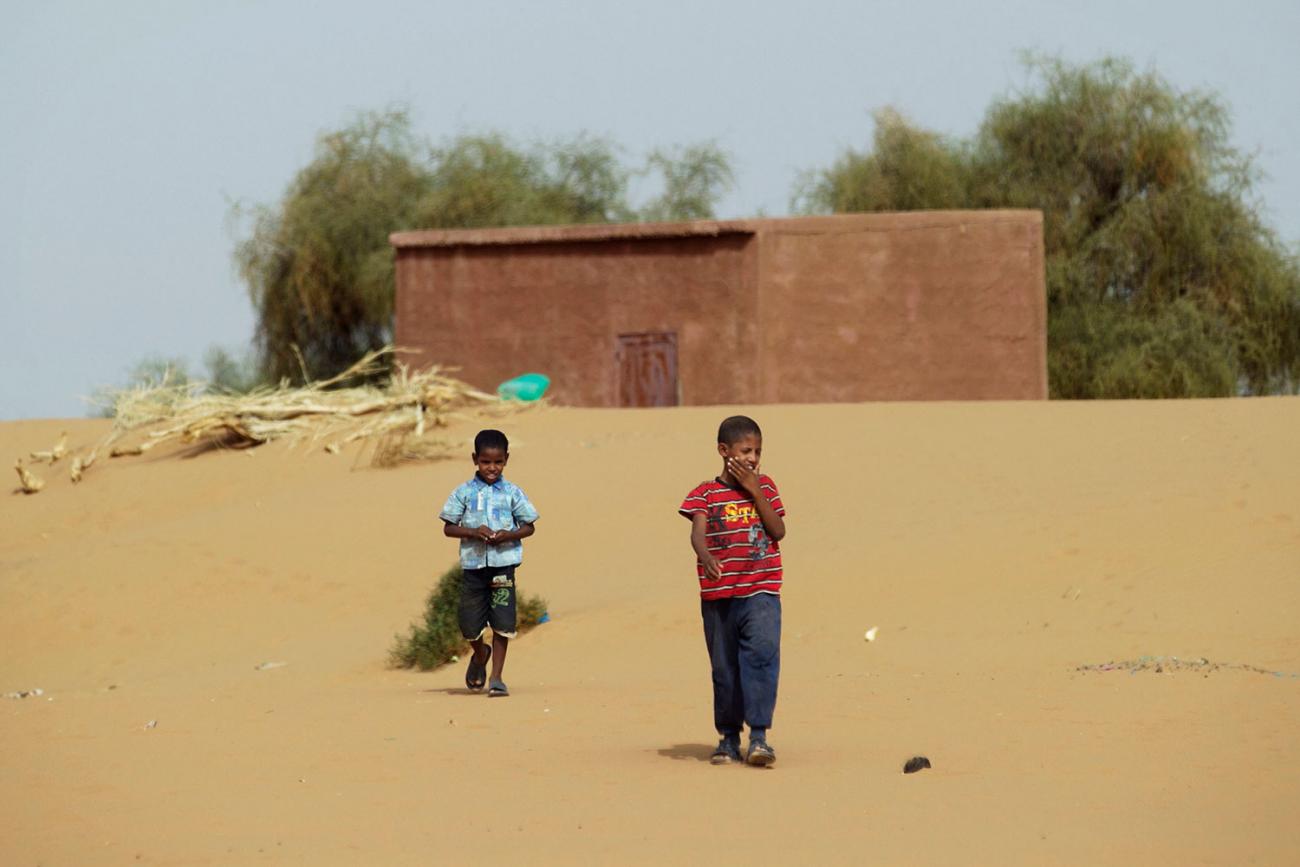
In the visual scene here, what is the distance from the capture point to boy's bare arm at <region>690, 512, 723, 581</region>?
735cm

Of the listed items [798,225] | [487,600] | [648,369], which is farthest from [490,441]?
[648,369]

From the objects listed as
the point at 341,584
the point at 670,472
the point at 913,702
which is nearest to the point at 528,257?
the point at 670,472

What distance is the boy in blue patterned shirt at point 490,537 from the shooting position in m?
9.82

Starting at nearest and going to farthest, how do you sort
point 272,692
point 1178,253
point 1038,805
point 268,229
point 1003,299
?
point 1038,805
point 272,692
point 1003,299
point 1178,253
point 268,229

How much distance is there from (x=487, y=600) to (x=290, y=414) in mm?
14095

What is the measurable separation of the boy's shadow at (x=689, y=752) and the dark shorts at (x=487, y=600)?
2194 mm

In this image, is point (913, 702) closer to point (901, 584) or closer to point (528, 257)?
point (901, 584)

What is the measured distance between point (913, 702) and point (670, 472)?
31.7 ft

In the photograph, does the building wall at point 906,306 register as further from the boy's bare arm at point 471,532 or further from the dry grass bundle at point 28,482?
the boy's bare arm at point 471,532

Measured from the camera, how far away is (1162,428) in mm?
18438

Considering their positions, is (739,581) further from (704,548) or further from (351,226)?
(351,226)

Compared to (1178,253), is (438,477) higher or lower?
lower

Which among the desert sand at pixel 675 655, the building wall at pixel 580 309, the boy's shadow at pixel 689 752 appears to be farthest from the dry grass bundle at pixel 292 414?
the boy's shadow at pixel 689 752

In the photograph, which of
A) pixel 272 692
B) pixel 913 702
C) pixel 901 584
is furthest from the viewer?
pixel 901 584
